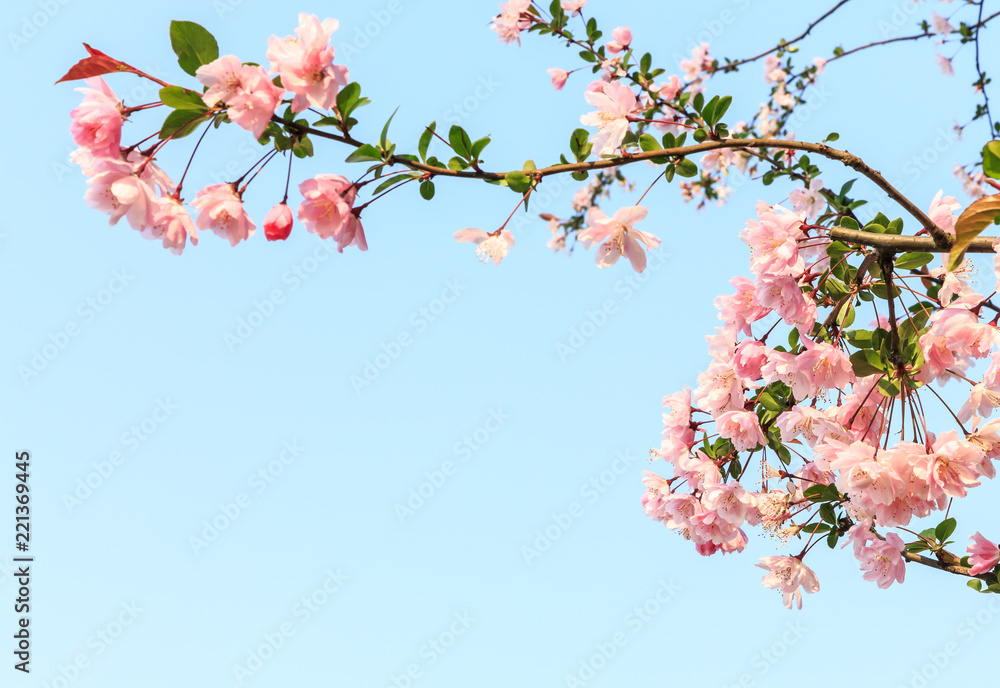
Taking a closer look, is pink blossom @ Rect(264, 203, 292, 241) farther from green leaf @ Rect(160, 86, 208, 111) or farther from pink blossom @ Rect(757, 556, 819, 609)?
pink blossom @ Rect(757, 556, 819, 609)

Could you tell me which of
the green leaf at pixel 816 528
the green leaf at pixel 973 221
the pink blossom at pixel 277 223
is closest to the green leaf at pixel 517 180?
the pink blossom at pixel 277 223

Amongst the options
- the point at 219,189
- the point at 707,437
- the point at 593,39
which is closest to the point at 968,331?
the point at 707,437

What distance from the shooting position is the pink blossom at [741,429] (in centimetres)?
183

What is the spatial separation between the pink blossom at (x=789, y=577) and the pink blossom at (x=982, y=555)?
0.41m

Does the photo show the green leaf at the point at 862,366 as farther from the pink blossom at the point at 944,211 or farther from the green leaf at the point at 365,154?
the green leaf at the point at 365,154

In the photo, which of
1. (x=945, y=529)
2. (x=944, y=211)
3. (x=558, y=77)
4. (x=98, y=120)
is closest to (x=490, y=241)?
(x=98, y=120)

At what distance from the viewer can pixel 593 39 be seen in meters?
3.31

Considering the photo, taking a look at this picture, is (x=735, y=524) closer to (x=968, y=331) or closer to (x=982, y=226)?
(x=968, y=331)

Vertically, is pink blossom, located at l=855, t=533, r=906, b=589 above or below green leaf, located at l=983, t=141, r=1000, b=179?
below

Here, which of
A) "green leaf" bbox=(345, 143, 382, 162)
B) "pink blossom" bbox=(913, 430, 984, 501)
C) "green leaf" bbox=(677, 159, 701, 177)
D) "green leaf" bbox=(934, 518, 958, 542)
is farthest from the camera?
"green leaf" bbox=(934, 518, 958, 542)

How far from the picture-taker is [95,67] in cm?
133

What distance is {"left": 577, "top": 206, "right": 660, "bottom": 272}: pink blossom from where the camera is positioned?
1805mm

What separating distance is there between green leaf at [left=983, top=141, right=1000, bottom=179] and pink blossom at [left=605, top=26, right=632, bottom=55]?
9.87 ft

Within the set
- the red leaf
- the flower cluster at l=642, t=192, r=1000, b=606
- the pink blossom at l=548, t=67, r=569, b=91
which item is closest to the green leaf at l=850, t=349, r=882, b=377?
the flower cluster at l=642, t=192, r=1000, b=606
